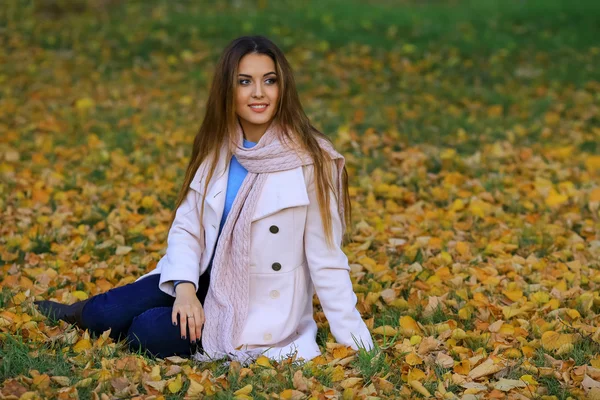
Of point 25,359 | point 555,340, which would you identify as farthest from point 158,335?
point 555,340

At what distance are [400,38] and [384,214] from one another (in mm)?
4407

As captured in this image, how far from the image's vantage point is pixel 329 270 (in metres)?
2.70

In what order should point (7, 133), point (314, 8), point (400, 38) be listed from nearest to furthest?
1. point (7, 133)
2. point (400, 38)
3. point (314, 8)

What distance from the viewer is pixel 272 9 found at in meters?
9.74

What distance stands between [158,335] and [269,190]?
2.11ft

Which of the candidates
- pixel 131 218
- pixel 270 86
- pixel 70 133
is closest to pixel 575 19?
pixel 70 133

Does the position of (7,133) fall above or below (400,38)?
below

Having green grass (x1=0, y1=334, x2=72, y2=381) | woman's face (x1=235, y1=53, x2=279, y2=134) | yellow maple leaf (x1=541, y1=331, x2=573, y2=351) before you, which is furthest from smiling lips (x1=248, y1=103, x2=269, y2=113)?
yellow maple leaf (x1=541, y1=331, x2=573, y2=351)

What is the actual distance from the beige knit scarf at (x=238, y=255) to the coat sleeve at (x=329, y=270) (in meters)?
0.14

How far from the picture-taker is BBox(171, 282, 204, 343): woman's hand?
8.46 feet

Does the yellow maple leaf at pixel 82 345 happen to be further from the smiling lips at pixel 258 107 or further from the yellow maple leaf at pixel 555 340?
the yellow maple leaf at pixel 555 340

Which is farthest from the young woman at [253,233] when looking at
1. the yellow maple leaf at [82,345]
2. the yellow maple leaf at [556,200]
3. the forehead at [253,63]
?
the yellow maple leaf at [556,200]

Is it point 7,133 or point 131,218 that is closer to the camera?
point 131,218

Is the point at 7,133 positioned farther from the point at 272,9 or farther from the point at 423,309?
the point at 272,9
